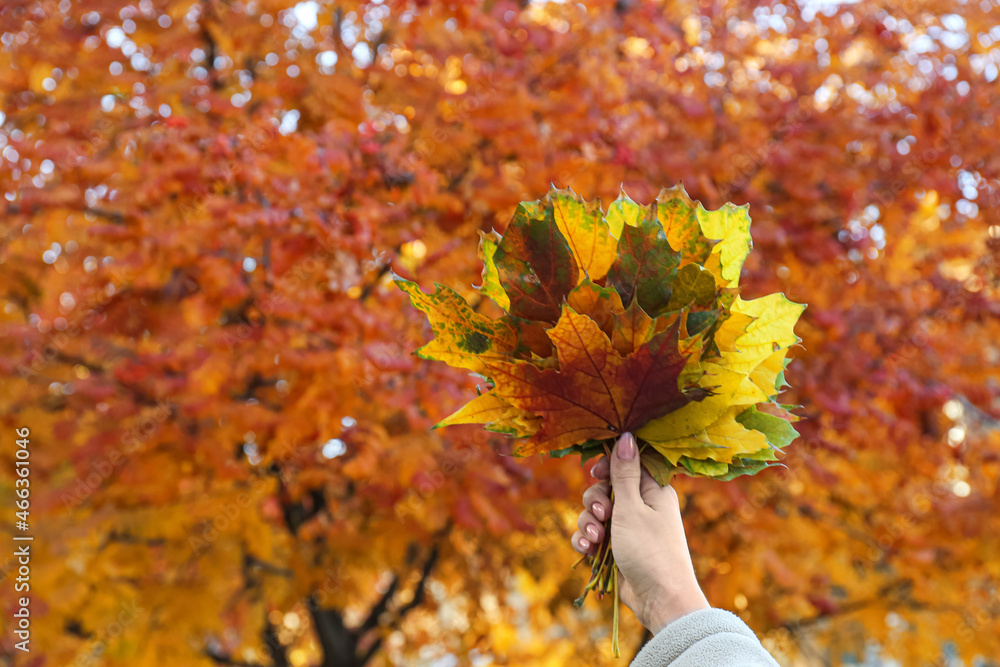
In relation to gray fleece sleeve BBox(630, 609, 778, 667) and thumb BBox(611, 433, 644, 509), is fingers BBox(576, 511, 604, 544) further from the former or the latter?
gray fleece sleeve BBox(630, 609, 778, 667)

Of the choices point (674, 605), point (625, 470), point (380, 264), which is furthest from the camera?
point (380, 264)

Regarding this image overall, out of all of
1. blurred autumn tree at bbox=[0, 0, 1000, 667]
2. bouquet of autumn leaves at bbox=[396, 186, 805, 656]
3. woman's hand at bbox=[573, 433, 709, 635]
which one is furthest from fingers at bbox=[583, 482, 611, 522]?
blurred autumn tree at bbox=[0, 0, 1000, 667]

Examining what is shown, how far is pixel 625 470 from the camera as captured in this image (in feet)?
5.48

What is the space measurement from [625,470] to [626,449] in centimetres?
5

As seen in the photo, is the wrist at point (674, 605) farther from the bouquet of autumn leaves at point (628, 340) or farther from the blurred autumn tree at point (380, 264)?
the blurred autumn tree at point (380, 264)

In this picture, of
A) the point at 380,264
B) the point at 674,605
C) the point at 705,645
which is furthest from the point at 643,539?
the point at 380,264

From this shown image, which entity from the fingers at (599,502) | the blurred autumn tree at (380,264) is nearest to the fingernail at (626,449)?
the fingers at (599,502)

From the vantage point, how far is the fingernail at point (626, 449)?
1.67 metres

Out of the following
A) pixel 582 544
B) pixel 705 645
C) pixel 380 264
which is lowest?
pixel 380 264

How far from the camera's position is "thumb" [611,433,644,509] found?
5.43 feet

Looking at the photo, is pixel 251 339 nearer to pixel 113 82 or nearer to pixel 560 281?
pixel 113 82

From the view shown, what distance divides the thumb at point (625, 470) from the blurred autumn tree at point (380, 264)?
6.59ft

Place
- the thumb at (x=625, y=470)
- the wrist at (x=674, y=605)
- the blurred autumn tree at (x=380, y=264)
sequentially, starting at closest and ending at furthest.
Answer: the wrist at (x=674, y=605) → the thumb at (x=625, y=470) → the blurred autumn tree at (x=380, y=264)

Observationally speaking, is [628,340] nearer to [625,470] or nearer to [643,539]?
[625,470]
